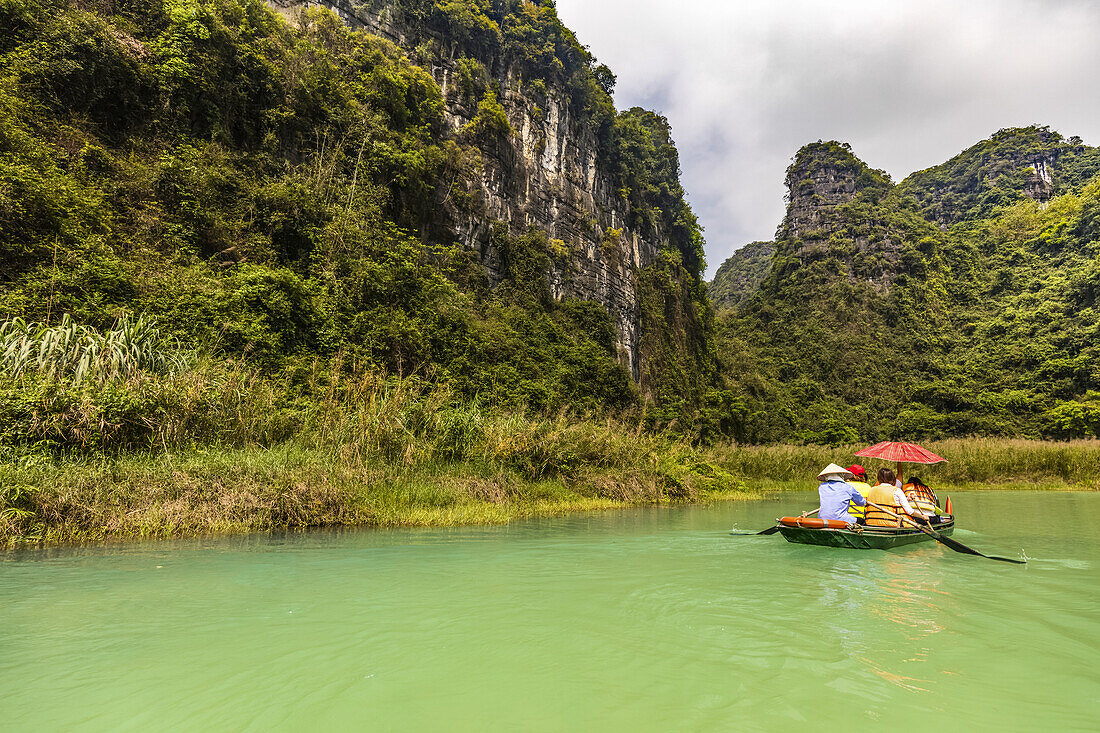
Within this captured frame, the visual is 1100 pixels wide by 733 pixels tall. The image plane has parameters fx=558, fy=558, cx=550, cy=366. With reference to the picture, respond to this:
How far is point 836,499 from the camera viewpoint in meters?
8.34

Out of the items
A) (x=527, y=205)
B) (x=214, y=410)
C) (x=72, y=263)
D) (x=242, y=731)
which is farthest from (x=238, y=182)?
(x=242, y=731)

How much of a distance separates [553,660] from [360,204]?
60.6 feet

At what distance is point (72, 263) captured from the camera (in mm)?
11383

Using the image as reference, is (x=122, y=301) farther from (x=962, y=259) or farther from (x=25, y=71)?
(x=962, y=259)

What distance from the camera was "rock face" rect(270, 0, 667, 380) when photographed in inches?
1021

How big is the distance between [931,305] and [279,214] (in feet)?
187

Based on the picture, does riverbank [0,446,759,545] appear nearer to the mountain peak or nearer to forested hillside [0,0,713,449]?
forested hillside [0,0,713,449]

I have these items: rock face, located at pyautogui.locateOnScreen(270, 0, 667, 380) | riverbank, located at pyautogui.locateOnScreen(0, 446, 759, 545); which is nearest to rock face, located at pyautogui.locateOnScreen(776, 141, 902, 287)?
rock face, located at pyautogui.locateOnScreen(270, 0, 667, 380)

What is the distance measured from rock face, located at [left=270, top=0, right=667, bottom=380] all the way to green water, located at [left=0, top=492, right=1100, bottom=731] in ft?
67.0

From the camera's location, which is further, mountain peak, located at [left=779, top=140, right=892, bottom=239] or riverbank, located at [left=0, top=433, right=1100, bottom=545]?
mountain peak, located at [left=779, top=140, right=892, bottom=239]

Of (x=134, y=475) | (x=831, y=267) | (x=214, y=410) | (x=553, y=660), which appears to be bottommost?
(x=553, y=660)

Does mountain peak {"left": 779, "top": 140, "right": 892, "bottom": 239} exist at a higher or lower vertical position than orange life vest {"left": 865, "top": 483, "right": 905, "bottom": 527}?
higher

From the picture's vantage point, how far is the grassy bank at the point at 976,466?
69.6 ft

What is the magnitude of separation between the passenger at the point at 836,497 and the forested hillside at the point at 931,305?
27597 mm
